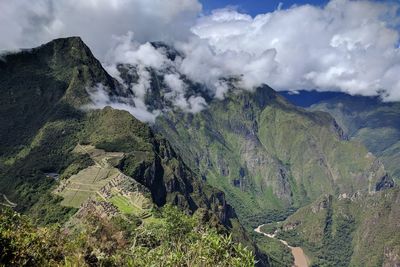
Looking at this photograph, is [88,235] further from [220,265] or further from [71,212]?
[71,212]

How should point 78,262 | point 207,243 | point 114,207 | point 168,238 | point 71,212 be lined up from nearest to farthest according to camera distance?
1. point 78,262
2. point 207,243
3. point 168,238
4. point 114,207
5. point 71,212

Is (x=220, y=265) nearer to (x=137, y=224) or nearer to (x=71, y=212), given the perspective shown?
(x=137, y=224)

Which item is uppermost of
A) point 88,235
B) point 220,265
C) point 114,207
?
point 114,207

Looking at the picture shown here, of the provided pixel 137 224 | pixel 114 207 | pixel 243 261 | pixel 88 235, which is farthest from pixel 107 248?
pixel 114 207

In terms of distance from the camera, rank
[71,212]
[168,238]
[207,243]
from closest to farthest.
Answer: [207,243] < [168,238] < [71,212]

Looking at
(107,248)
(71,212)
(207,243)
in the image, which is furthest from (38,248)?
(71,212)

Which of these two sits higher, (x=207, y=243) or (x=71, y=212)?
(x=71, y=212)

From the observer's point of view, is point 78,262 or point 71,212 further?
point 71,212

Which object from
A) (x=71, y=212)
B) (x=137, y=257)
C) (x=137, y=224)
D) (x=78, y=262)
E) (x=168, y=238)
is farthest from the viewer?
(x=71, y=212)

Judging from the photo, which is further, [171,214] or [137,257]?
[171,214]
